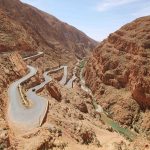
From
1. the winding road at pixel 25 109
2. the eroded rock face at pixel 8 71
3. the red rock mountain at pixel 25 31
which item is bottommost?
the winding road at pixel 25 109

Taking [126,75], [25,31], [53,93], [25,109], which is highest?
[25,31]

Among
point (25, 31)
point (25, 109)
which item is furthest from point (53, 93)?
point (25, 31)

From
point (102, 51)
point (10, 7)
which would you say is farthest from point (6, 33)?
point (10, 7)

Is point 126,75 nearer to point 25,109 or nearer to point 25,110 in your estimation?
point 25,109

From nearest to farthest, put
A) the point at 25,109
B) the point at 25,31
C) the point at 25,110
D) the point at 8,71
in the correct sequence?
the point at 25,110
the point at 25,109
the point at 8,71
the point at 25,31

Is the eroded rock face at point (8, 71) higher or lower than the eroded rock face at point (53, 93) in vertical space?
higher

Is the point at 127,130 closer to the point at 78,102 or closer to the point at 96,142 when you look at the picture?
the point at 78,102

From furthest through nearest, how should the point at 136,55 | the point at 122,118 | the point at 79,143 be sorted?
the point at 136,55, the point at 122,118, the point at 79,143

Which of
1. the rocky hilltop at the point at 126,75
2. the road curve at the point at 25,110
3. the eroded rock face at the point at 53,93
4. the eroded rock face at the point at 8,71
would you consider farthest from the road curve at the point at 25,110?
the rocky hilltop at the point at 126,75

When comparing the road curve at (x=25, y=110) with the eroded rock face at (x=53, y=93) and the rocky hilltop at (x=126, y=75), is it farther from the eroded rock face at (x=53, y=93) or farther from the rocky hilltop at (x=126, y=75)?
the rocky hilltop at (x=126, y=75)
